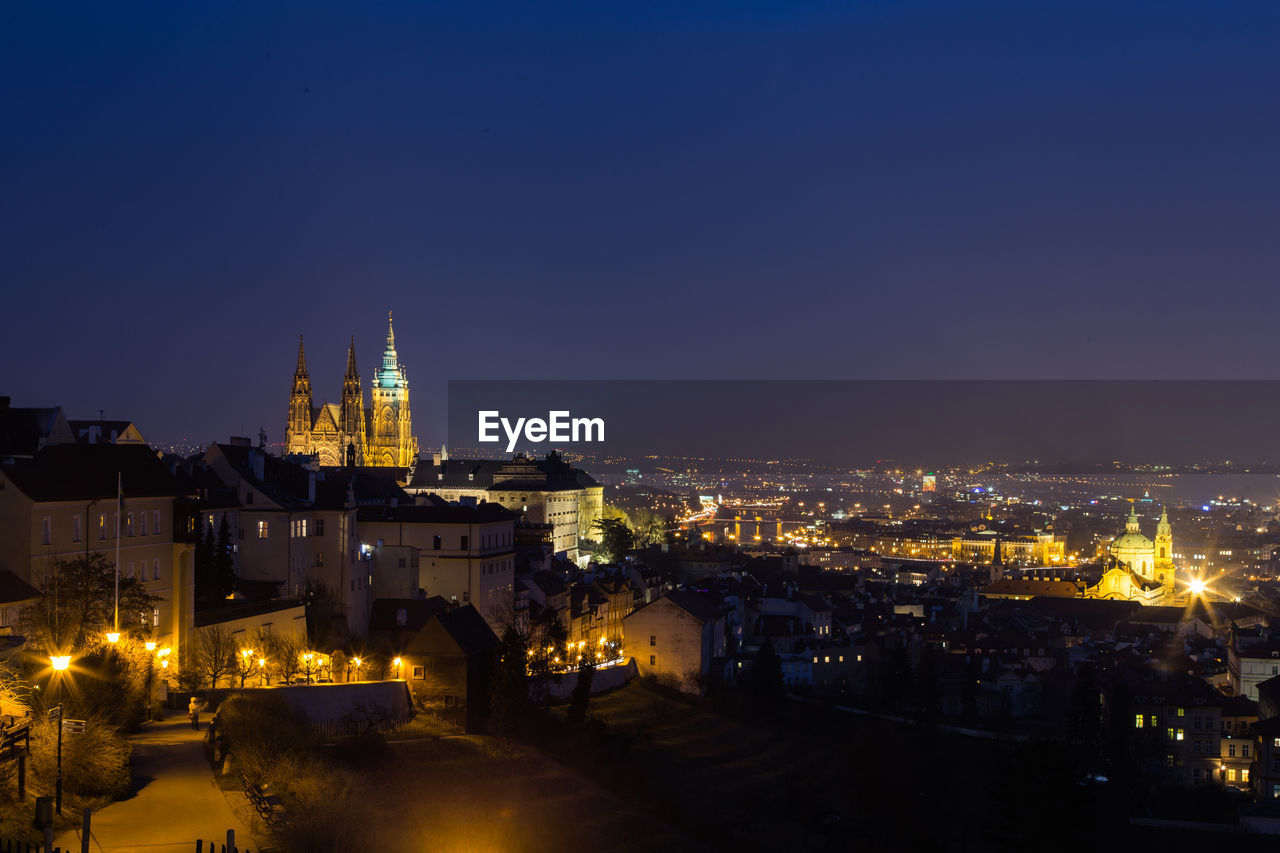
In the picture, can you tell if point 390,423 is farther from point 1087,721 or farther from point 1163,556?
point 1087,721

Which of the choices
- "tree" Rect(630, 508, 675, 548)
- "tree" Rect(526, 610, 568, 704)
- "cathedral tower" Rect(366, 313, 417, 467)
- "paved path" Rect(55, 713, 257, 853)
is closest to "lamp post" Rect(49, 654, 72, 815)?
"paved path" Rect(55, 713, 257, 853)

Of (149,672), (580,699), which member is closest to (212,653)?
(149,672)

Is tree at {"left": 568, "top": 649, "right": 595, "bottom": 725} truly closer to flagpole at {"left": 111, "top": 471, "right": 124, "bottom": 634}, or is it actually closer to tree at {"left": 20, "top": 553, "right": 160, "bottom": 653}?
tree at {"left": 20, "top": 553, "right": 160, "bottom": 653}

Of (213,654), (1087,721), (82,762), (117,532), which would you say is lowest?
(1087,721)

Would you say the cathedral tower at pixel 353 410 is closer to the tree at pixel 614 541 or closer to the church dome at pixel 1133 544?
the tree at pixel 614 541

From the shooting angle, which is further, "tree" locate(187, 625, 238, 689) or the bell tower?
the bell tower

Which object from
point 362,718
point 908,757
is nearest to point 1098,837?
point 908,757
